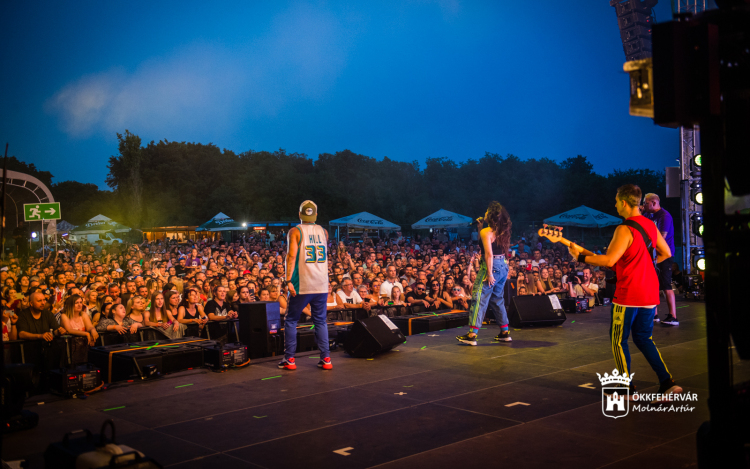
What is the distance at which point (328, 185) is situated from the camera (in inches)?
1654

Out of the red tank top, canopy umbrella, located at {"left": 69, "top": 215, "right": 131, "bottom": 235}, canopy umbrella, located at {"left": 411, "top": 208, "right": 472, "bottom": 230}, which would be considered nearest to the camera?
the red tank top

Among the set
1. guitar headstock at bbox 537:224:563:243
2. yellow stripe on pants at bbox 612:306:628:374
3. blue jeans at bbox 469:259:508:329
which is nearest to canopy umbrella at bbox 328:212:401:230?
blue jeans at bbox 469:259:508:329

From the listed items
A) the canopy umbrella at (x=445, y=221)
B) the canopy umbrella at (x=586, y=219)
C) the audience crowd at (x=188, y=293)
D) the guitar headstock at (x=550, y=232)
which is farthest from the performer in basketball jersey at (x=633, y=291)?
the canopy umbrella at (x=445, y=221)

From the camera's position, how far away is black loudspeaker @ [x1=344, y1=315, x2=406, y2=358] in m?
6.25

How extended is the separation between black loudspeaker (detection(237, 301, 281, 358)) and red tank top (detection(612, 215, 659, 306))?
3.90 m

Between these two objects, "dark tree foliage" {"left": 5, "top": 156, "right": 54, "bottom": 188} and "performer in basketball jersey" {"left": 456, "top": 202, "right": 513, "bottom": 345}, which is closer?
"performer in basketball jersey" {"left": 456, "top": 202, "right": 513, "bottom": 345}

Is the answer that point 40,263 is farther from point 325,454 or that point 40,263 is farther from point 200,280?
point 325,454

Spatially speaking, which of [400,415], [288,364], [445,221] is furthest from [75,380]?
[445,221]

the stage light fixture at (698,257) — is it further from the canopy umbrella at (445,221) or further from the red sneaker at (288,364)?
the canopy umbrella at (445,221)

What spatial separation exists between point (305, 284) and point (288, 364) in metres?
0.87

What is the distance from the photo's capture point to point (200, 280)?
9.59 m

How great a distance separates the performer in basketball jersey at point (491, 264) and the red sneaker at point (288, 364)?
2.28 m

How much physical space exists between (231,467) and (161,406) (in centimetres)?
164

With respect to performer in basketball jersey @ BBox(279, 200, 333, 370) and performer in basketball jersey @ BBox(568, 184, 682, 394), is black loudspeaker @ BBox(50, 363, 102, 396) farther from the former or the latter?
performer in basketball jersey @ BBox(568, 184, 682, 394)
